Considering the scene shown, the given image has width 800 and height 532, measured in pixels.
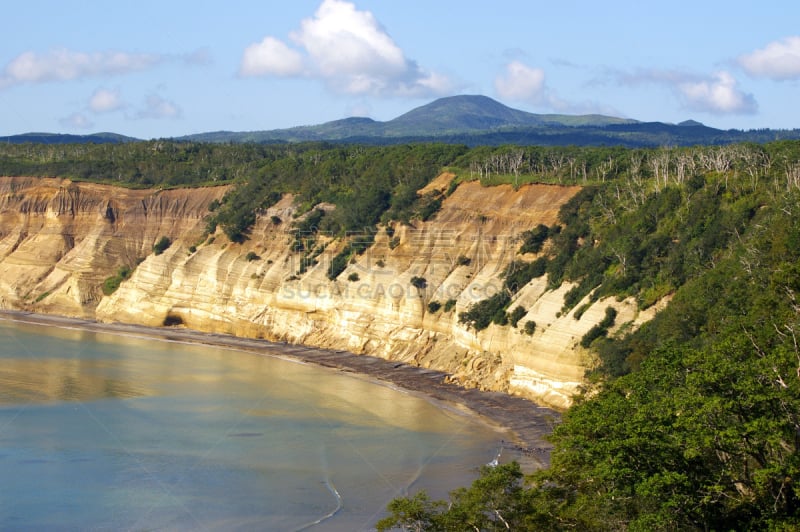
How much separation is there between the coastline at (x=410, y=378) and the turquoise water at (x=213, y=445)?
112 cm

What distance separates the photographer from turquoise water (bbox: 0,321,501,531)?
3512 cm

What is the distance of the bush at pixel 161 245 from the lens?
3360 inches

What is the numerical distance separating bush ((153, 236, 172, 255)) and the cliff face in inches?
26.7

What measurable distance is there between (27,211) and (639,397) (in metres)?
77.7

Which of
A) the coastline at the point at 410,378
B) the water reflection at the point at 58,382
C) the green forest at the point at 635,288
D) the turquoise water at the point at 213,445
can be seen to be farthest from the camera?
the water reflection at the point at 58,382

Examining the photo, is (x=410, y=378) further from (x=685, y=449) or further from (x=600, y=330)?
(x=685, y=449)

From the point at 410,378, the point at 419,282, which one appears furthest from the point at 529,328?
the point at 419,282

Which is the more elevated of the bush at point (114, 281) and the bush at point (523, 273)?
the bush at point (523, 273)

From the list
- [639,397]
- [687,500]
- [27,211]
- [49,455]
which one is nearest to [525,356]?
[49,455]

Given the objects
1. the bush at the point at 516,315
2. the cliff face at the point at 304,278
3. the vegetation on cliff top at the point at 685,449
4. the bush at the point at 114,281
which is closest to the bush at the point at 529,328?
the cliff face at the point at 304,278

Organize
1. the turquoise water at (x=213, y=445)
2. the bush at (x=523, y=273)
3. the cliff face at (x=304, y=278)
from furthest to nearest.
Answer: the bush at (x=523, y=273)
the cliff face at (x=304, y=278)
the turquoise water at (x=213, y=445)

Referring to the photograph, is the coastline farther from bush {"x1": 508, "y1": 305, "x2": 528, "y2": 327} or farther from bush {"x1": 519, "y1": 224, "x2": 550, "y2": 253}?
bush {"x1": 519, "y1": 224, "x2": 550, "y2": 253}

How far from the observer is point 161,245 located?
85.9 metres

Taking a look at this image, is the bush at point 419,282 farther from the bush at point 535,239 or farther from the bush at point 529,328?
the bush at point 529,328
